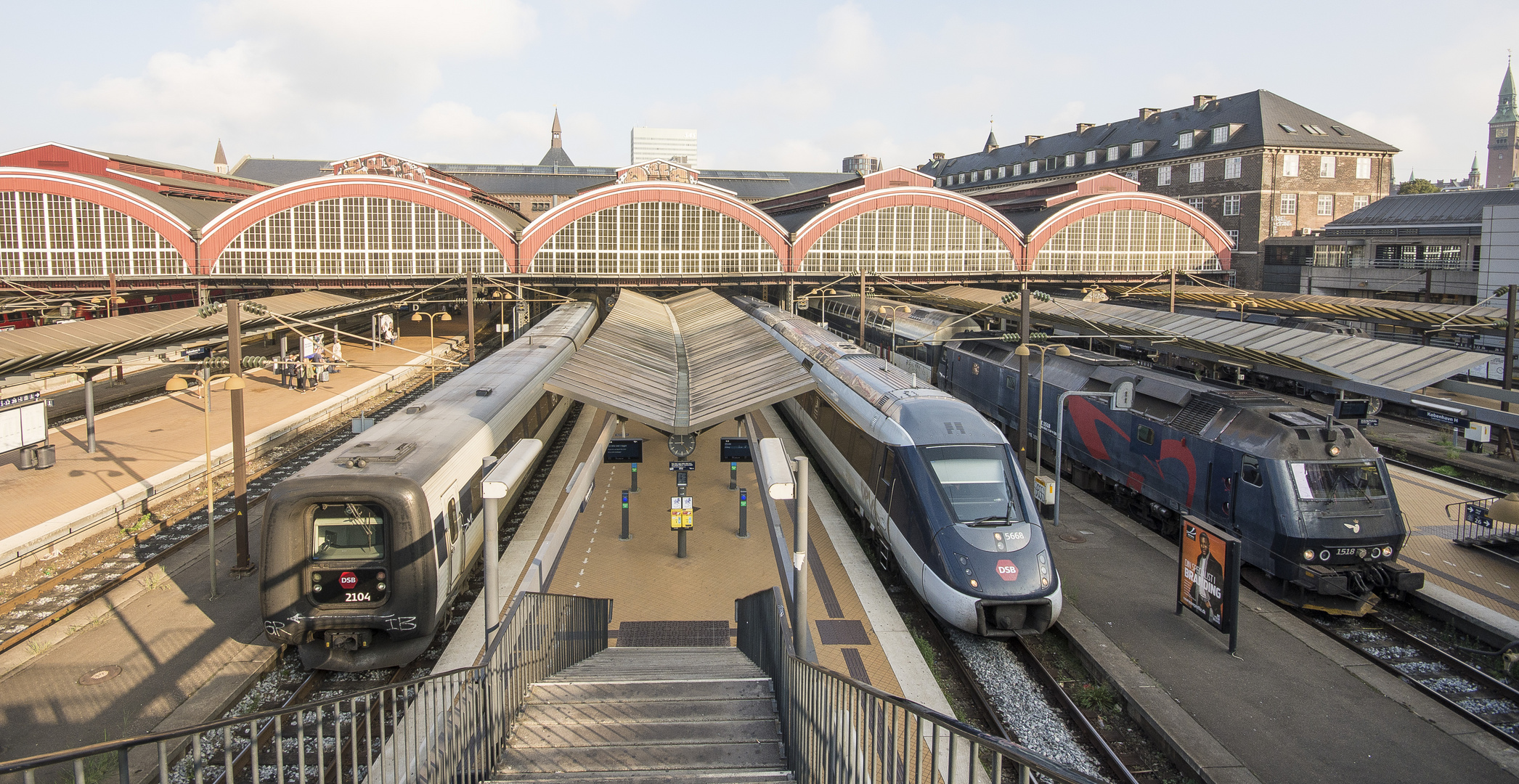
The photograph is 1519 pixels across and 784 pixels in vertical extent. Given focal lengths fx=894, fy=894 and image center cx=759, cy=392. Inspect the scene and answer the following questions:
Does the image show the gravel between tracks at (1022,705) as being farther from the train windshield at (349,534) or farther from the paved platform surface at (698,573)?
the train windshield at (349,534)

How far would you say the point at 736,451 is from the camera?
17.2m

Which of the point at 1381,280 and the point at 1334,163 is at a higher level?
the point at 1334,163

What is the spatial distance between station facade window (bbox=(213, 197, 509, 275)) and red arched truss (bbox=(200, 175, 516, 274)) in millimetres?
246

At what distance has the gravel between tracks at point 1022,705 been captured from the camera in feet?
35.7

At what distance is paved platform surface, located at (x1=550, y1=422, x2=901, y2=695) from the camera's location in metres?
14.1

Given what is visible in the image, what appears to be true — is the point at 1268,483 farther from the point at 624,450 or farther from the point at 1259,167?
the point at 1259,167

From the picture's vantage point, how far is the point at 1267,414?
50.6 ft

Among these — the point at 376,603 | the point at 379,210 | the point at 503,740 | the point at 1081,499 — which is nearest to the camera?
the point at 503,740

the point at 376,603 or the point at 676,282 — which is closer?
the point at 376,603

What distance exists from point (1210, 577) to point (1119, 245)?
45.2 m

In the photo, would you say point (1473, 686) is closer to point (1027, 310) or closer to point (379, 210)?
point (1027, 310)

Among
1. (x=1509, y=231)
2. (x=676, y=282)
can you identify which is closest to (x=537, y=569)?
(x=676, y=282)

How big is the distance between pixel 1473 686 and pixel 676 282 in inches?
1562

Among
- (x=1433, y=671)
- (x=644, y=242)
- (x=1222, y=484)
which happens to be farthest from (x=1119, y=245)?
(x=1433, y=671)
